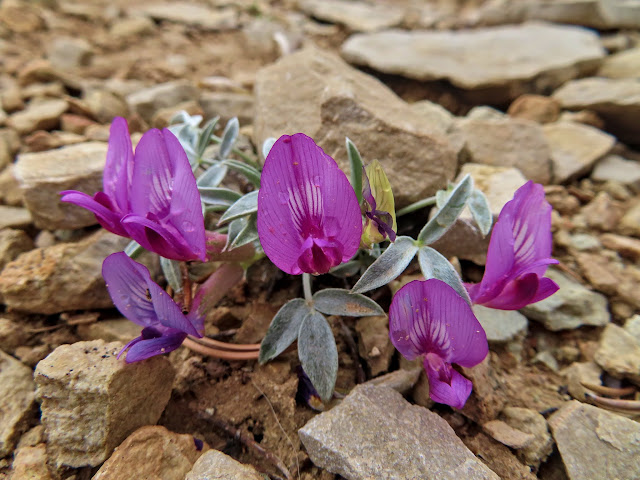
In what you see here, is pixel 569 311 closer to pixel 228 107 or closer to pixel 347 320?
pixel 347 320

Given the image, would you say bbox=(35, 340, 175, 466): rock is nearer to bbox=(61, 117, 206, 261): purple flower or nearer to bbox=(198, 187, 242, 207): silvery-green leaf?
bbox=(61, 117, 206, 261): purple flower

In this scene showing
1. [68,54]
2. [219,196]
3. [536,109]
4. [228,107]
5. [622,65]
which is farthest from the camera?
[68,54]

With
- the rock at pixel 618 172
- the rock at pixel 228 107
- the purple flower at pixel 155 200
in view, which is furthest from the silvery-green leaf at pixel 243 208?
the rock at pixel 618 172

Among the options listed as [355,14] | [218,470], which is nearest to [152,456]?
[218,470]

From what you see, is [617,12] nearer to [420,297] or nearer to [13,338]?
[420,297]

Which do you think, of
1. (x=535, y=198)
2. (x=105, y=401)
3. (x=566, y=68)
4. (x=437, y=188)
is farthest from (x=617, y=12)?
(x=105, y=401)

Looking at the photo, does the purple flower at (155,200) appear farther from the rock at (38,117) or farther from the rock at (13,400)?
the rock at (38,117)

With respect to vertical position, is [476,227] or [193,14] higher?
[193,14]
